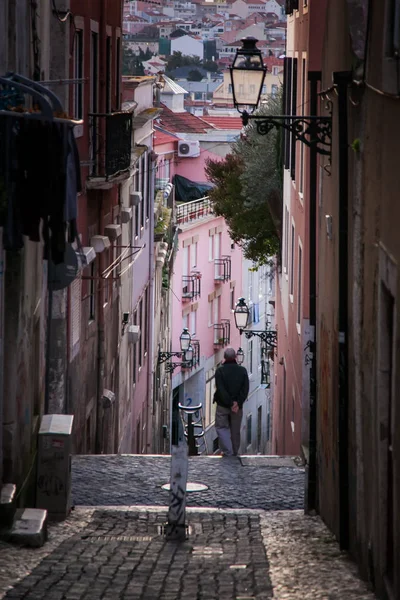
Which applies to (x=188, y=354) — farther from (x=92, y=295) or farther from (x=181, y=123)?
(x=181, y=123)

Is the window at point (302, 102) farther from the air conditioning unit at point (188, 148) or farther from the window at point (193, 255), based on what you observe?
the air conditioning unit at point (188, 148)

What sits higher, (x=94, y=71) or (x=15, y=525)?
(x=94, y=71)

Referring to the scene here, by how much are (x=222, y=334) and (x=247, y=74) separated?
1510 inches

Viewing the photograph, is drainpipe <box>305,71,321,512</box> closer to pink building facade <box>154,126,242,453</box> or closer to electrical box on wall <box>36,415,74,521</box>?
electrical box on wall <box>36,415,74,521</box>

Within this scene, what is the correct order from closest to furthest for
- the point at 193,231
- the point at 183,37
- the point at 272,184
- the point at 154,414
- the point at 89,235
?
the point at 89,235, the point at 272,184, the point at 154,414, the point at 193,231, the point at 183,37

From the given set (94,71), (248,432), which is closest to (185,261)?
(248,432)

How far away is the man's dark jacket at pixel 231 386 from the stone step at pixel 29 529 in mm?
7265

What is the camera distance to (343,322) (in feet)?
35.0

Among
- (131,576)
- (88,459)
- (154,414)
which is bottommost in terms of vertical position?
(154,414)

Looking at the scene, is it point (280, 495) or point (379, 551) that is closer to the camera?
point (379, 551)

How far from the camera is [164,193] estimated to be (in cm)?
3956

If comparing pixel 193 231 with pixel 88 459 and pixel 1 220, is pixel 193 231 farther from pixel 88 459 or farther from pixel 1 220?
pixel 1 220

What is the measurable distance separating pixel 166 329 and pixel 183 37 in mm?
145251

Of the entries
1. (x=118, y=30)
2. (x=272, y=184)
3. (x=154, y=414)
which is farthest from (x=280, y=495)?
(x=154, y=414)
